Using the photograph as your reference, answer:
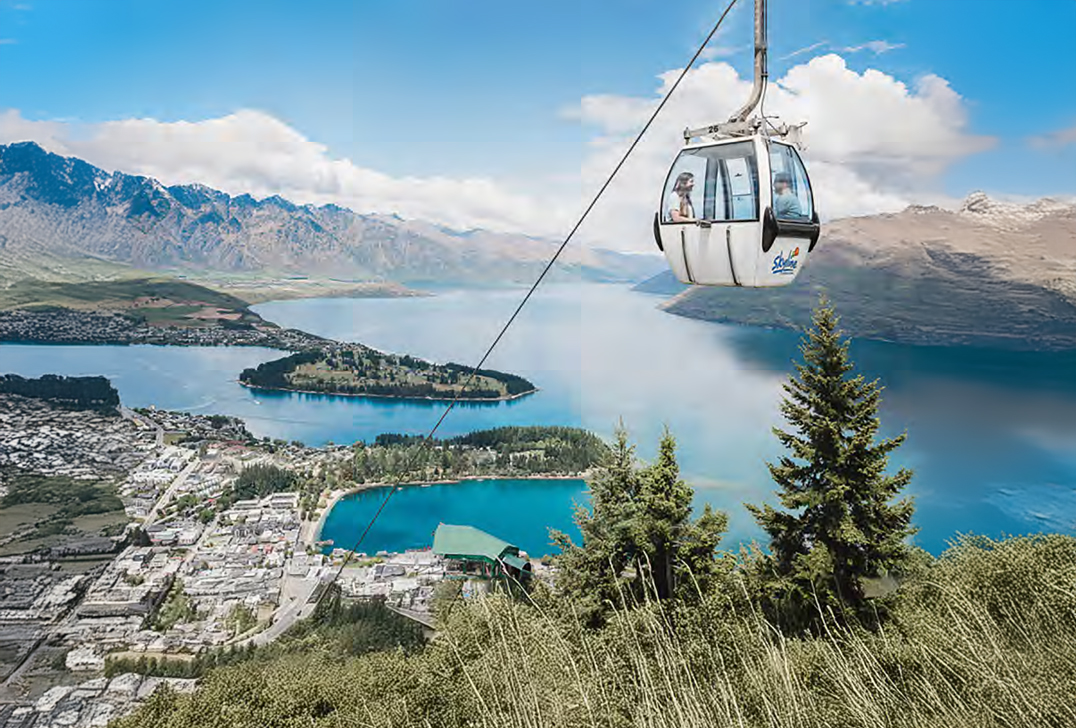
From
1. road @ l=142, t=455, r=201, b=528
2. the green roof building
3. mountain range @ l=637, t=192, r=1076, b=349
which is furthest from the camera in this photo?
mountain range @ l=637, t=192, r=1076, b=349

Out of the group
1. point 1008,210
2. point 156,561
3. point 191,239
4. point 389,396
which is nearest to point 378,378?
point 389,396

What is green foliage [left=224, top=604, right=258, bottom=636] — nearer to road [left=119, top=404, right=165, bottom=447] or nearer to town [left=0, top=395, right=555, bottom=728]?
town [left=0, top=395, right=555, bottom=728]

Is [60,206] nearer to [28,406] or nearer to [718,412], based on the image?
[28,406]

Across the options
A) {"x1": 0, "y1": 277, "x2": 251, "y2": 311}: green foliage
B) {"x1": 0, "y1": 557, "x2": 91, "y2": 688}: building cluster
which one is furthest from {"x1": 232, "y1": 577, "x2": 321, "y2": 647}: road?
{"x1": 0, "y1": 277, "x2": 251, "y2": 311}: green foliage

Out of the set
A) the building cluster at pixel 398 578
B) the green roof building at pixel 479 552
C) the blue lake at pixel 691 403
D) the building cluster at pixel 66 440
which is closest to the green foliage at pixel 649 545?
the green roof building at pixel 479 552

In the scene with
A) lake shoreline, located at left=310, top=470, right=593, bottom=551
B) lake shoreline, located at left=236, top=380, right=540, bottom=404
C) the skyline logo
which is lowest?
lake shoreline, located at left=310, top=470, right=593, bottom=551

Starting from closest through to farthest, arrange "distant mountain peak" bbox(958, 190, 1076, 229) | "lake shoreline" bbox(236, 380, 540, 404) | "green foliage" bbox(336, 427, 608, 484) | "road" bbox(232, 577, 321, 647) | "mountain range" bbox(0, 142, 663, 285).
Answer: "road" bbox(232, 577, 321, 647), "green foliage" bbox(336, 427, 608, 484), "lake shoreline" bbox(236, 380, 540, 404), "distant mountain peak" bbox(958, 190, 1076, 229), "mountain range" bbox(0, 142, 663, 285)
